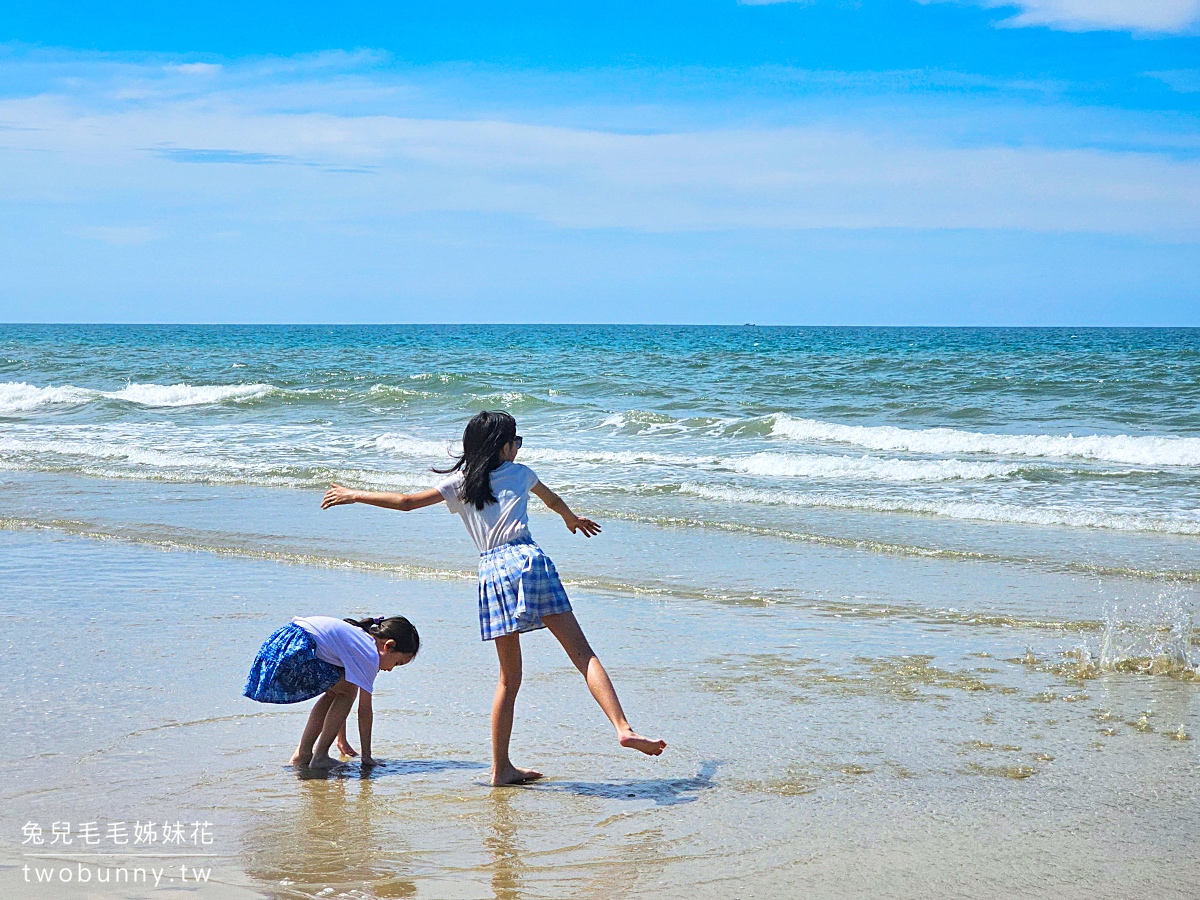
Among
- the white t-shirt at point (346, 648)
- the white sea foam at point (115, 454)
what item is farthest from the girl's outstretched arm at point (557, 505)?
the white sea foam at point (115, 454)

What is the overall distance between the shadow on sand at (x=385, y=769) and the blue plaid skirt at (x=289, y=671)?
0.31 metres

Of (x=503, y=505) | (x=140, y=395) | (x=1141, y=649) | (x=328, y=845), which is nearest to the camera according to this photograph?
(x=328, y=845)

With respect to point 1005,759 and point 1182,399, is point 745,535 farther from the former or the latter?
point 1182,399

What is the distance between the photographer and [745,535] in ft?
35.4

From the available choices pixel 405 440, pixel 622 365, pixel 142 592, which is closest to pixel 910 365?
pixel 622 365

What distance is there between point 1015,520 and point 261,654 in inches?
352

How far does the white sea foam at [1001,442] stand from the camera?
55.4ft

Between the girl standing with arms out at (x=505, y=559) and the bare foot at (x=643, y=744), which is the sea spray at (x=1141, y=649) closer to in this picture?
the bare foot at (x=643, y=744)

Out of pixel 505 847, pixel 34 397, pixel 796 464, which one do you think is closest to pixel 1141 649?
pixel 505 847

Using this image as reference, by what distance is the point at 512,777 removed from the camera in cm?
458

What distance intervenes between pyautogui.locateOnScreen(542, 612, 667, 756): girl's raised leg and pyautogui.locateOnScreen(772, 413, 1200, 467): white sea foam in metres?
13.8

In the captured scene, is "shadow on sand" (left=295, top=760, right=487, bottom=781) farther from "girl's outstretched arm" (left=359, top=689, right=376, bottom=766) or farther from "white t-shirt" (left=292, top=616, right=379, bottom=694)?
"white t-shirt" (left=292, top=616, right=379, bottom=694)

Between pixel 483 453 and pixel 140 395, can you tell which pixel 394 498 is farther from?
pixel 140 395

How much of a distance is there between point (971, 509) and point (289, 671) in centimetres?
905
